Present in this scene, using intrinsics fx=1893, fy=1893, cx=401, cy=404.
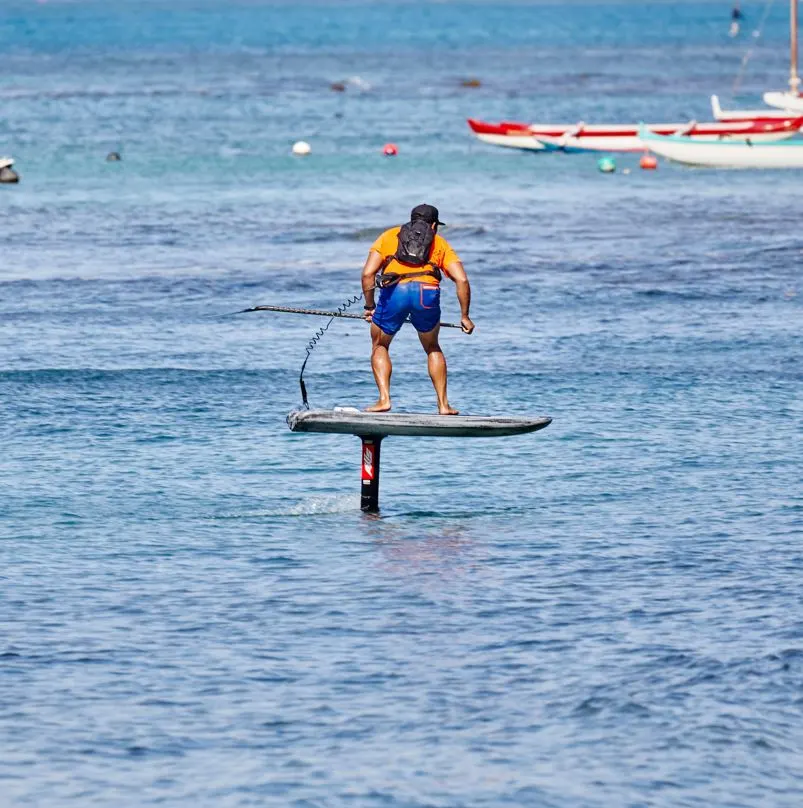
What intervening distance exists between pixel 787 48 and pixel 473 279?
150797 millimetres

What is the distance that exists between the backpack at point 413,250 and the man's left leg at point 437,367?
0.63m

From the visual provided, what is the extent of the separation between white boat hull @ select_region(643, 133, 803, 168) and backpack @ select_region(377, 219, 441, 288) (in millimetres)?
46938

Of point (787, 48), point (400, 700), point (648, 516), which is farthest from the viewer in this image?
point (787, 48)

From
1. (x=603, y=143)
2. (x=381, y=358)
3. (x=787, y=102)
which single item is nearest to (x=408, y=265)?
(x=381, y=358)

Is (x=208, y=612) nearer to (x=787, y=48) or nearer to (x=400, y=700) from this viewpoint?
(x=400, y=700)

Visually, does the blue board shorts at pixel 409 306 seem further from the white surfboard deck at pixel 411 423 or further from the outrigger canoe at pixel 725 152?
the outrigger canoe at pixel 725 152

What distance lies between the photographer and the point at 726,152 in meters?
63.7

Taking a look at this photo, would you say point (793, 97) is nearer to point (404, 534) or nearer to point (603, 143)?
point (603, 143)

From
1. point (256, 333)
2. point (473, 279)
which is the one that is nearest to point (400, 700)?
point (256, 333)

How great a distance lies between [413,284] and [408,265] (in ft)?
0.63

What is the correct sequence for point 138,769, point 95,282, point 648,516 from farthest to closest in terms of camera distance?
point 95,282, point 648,516, point 138,769

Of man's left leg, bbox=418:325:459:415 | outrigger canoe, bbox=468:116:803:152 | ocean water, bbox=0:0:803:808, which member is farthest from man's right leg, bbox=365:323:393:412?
outrigger canoe, bbox=468:116:803:152

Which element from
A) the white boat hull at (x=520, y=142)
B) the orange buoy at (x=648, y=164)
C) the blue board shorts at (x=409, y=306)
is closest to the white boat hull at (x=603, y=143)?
the white boat hull at (x=520, y=142)

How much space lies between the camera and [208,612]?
1599 cm
